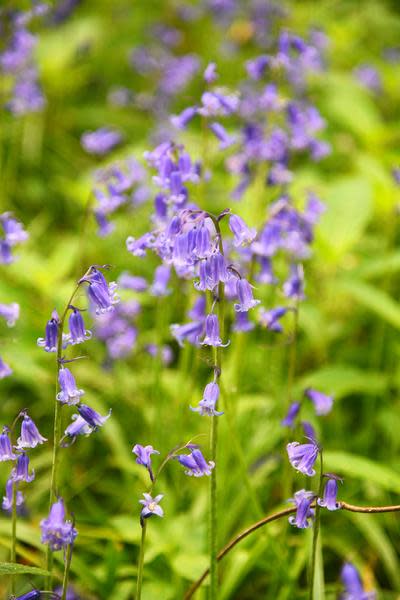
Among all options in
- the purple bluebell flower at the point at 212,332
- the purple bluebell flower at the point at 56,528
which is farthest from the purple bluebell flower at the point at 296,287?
the purple bluebell flower at the point at 56,528

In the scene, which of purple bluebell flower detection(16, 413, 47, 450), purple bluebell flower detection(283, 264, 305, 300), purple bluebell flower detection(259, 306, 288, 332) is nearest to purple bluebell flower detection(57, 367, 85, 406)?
purple bluebell flower detection(16, 413, 47, 450)

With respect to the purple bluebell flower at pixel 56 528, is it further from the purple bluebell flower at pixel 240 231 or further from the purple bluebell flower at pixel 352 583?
the purple bluebell flower at pixel 352 583

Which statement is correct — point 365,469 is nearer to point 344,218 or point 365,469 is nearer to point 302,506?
point 302,506

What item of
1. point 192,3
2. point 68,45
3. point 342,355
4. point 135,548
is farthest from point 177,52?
point 135,548

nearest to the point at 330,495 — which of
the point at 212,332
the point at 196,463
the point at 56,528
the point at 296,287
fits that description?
the point at 196,463

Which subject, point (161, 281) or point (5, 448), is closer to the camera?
point (5, 448)

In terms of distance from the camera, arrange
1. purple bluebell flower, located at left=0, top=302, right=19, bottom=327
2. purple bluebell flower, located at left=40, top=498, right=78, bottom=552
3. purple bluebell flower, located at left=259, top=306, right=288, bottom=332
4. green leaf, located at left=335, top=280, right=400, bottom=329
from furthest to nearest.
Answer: green leaf, located at left=335, top=280, right=400, bottom=329
purple bluebell flower, located at left=259, top=306, right=288, bottom=332
purple bluebell flower, located at left=0, top=302, right=19, bottom=327
purple bluebell flower, located at left=40, top=498, right=78, bottom=552

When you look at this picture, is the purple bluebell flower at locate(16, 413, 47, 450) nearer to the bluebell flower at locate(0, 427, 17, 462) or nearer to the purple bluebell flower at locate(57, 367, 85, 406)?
the bluebell flower at locate(0, 427, 17, 462)
